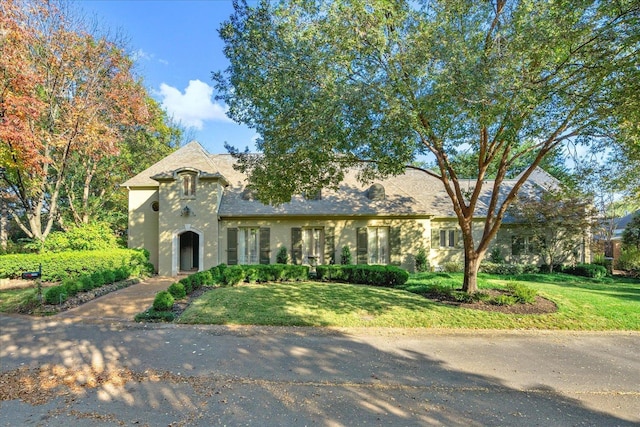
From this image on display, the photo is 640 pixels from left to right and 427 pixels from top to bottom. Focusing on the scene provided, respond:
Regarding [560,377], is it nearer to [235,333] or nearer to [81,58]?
[235,333]

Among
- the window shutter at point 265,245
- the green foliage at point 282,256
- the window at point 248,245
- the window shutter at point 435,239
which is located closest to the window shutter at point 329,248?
the green foliage at point 282,256

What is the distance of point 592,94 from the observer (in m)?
6.88

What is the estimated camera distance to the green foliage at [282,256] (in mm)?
15631

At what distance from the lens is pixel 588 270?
53.6 feet

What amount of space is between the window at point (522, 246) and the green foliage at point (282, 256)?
1270 centimetres

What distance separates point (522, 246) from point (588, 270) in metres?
3.03

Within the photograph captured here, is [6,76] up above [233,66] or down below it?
above

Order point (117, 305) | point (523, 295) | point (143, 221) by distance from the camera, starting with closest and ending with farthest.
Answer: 1. point (523, 295)
2. point (117, 305)
3. point (143, 221)

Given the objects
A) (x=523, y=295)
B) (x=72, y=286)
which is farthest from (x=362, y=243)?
(x=72, y=286)

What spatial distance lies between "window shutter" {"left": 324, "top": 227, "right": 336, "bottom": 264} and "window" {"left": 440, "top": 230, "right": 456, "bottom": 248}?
651 cm

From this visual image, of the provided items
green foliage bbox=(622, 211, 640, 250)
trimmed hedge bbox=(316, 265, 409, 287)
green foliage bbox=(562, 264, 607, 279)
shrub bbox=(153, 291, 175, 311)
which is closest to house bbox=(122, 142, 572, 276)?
trimmed hedge bbox=(316, 265, 409, 287)

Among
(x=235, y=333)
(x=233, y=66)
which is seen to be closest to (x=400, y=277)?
(x=235, y=333)

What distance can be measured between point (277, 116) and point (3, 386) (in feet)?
22.2

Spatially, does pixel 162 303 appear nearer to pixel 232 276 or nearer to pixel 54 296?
pixel 54 296
